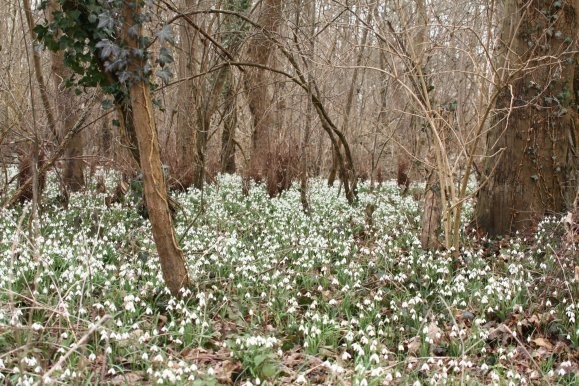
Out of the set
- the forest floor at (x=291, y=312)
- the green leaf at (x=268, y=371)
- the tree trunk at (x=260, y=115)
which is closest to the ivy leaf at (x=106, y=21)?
the forest floor at (x=291, y=312)

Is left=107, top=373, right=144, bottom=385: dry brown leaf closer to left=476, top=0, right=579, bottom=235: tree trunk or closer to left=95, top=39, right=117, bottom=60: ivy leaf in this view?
left=95, top=39, right=117, bottom=60: ivy leaf

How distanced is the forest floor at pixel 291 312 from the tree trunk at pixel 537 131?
0.37 m

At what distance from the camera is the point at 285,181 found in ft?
37.5

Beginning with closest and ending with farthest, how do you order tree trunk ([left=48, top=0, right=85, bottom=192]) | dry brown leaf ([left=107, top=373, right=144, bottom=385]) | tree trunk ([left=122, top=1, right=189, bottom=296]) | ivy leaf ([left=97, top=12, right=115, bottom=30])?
dry brown leaf ([left=107, top=373, right=144, bottom=385])
ivy leaf ([left=97, top=12, right=115, bottom=30])
tree trunk ([left=122, top=1, right=189, bottom=296])
tree trunk ([left=48, top=0, right=85, bottom=192])

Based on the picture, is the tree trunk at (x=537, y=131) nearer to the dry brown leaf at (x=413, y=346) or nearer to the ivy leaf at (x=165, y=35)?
the dry brown leaf at (x=413, y=346)

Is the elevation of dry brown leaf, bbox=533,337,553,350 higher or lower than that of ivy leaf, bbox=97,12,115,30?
lower

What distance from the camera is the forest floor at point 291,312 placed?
354 cm

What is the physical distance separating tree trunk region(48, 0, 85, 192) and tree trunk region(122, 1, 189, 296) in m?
3.16

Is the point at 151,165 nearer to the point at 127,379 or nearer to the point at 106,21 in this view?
the point at 106,21

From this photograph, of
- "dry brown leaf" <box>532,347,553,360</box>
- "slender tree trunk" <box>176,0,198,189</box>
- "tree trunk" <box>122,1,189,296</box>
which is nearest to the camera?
"dry brown leaf" <box>532,347,553,360</box>

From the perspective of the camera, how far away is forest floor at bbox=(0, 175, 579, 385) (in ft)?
11.6

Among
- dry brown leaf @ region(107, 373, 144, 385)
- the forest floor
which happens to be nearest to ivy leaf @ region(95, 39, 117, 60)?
the forest floor

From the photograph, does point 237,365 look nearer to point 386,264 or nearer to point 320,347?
point 320,347

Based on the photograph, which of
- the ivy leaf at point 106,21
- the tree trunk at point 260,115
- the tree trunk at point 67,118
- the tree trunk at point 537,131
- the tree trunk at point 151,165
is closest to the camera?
the ivy leaf at point 106,21
